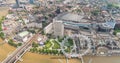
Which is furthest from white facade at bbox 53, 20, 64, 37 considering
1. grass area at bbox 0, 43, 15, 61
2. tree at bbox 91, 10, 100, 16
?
tree at bbox 91, 10, 100, 16

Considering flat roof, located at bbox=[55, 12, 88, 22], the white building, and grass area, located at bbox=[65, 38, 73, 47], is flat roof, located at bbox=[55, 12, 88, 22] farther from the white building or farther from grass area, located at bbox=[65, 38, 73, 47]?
the white building

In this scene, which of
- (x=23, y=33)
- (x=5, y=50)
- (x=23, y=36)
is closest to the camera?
(x=5, y=50)

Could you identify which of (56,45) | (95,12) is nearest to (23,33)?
(56,45)

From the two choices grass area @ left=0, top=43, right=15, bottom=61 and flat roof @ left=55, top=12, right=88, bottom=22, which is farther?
flat roof @ left=55, top=12, right=88, bottom=22

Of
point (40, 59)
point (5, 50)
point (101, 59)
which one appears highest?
point (5, 50)

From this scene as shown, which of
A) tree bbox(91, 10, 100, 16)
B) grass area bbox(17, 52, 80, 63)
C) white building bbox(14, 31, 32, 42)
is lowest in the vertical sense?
grass area bbox(17, 52, 80, 63)

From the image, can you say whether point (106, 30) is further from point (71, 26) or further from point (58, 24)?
point (58, 24)

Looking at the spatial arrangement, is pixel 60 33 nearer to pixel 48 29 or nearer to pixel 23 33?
pixel 48 29

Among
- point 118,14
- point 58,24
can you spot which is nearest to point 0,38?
point 58,24

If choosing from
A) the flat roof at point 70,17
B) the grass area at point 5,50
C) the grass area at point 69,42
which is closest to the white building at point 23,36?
the grass area at point 5,50
